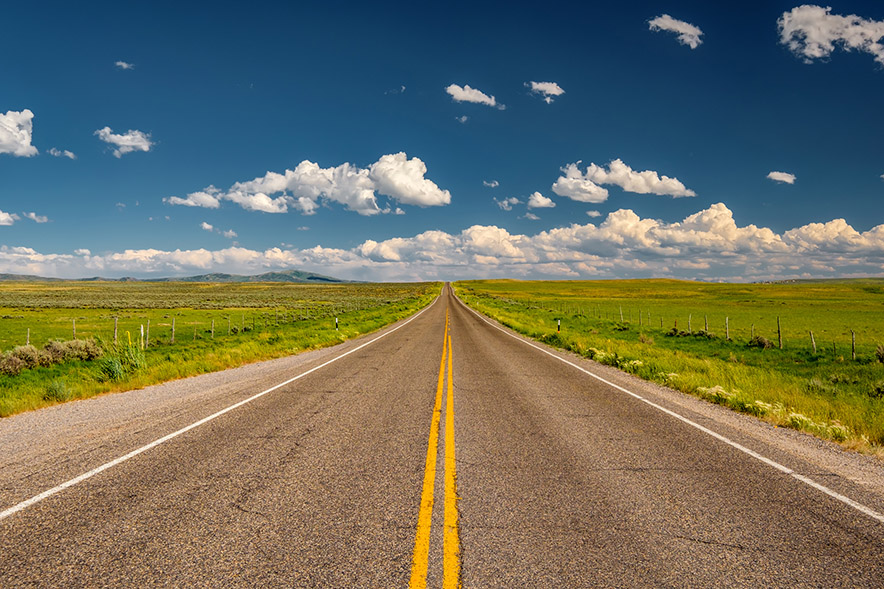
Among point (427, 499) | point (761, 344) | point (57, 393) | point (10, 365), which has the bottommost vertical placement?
point (761, 344)

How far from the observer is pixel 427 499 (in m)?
4.50

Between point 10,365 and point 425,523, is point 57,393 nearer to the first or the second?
point 425,523

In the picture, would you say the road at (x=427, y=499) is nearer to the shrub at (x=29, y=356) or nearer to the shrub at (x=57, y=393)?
the shrub at (x=57, y=393)

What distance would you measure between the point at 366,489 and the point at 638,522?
2.77 metres

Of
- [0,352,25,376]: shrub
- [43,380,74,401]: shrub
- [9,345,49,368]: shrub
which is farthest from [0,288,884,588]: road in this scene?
[9,345,49,368]: shrub

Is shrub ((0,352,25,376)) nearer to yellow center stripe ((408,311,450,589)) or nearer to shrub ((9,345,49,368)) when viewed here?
shrub ((9,345,49,368))

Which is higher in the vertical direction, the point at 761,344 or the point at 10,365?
the point at 10,365

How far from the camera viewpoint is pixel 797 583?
10.8 ft

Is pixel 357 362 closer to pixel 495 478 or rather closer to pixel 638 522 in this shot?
pixel 495 478

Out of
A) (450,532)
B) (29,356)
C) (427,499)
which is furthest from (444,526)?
(29,356)

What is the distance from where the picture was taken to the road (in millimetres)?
3406

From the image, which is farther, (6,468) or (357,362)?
(357,362)

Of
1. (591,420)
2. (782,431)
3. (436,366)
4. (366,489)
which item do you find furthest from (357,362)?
(782,431)

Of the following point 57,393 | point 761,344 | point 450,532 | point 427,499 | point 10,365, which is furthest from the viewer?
point 761,344
